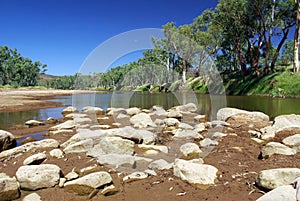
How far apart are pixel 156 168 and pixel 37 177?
2.51 metres

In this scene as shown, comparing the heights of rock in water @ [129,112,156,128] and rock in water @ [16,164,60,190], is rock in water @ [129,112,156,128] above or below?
above

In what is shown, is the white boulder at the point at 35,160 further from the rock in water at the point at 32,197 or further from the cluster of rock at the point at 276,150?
the cluster of rock at the point at 276,150

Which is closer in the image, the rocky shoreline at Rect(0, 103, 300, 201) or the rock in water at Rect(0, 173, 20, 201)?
the rock in water at Rect(0, 173, 20, 201)

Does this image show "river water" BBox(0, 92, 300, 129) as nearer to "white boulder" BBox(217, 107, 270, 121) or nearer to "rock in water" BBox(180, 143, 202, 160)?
"white boulder" BBox(217, 107, 270, 121)

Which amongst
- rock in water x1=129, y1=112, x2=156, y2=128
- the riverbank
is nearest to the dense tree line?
the riverbank

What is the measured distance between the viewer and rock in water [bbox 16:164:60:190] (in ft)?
14.2

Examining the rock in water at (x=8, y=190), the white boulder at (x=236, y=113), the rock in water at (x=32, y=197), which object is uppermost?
the white boulder at (x=236, y=113)

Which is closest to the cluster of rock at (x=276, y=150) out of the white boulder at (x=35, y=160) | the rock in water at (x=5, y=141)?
the white boulder at (x=35, y=160)

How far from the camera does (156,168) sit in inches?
204

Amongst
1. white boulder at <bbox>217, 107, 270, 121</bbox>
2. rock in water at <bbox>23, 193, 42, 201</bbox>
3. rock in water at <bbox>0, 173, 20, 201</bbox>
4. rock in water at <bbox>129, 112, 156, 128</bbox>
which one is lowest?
rock in water at <bbox>23, 193, 42, 201</bbox>

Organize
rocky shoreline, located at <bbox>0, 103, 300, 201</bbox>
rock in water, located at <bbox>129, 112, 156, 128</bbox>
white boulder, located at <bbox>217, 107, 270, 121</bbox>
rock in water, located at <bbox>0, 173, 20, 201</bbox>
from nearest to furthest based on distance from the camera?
1. rock in water, located at <bbox>0, 173, 20, 201</bbox>
2. rocky shoreline, located at <bbox>0, 103, 300, 201</bbox>
3. rock in water, located at <bbox>129, 112, 156, 128</bbox>
4. white boulder, located at <bbox>217, 107, 270, 121</bbox>

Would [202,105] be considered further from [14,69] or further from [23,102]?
[14,69]

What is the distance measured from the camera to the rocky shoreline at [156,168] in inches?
161

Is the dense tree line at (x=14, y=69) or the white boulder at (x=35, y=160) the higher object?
the dense tree line at (x=14, y=69)
